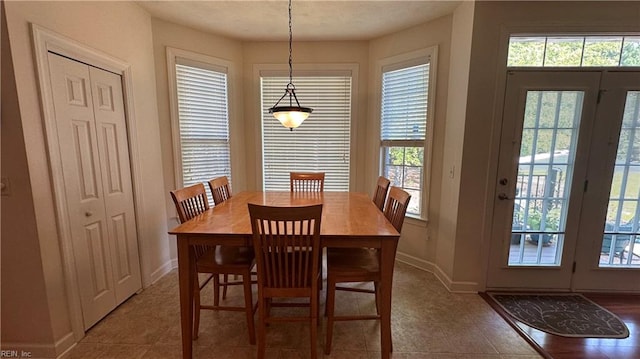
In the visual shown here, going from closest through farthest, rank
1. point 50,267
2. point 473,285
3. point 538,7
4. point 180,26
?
1. point 50,267
2. point 538,7
3. point 473,285
4. point 180,26

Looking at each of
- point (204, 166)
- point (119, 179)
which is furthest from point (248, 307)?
point (204, 166)

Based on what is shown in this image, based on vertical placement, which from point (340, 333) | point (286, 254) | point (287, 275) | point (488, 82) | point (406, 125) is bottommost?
point (340, 333)

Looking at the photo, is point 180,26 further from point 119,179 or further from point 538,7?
point 538,7

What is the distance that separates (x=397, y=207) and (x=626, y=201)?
2.23 metres

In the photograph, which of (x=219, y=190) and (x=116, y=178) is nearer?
(x=116, y=178)

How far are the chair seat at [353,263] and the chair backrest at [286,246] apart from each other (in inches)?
9.3

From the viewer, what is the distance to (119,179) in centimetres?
226

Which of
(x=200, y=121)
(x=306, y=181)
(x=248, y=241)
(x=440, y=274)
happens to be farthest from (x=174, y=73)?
(x=440, y=274)

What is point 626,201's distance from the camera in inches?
93.4

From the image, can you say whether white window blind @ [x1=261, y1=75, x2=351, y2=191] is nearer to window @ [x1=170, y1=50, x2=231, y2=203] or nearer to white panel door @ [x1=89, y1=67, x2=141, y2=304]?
window @ [x1=170, y1=50, x2=231, y2=203]

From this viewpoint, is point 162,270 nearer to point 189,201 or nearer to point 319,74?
point 189,201

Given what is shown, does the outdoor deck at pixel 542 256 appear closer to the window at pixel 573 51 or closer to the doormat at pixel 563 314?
the doormat at pixel 563 314

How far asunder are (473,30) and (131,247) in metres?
3.51

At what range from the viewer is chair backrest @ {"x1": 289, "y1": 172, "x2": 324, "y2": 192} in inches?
121
